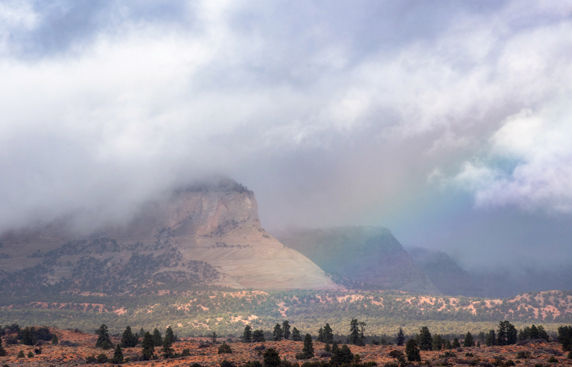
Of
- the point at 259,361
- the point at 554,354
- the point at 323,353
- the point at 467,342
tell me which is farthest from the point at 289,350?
the point at 554,354

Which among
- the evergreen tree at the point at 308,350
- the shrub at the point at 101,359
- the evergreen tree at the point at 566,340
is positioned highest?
the evergreen tree at the point at 566,340

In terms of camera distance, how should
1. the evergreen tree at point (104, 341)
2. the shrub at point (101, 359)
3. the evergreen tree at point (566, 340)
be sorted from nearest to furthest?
the evergreen tree at point (566, 340) → the shrub at point (101, 359) → the evergreen tree at point (104, 341)

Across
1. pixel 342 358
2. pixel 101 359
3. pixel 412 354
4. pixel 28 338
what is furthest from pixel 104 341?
pixel 412 354

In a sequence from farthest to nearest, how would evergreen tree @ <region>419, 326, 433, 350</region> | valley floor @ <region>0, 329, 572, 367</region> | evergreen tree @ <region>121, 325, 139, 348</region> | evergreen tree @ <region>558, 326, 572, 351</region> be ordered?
evergreen tree @ <region>121, 325, 139, 348</region>, evergreen tree @ <region>419, 326, 433, 350</region>, evergreen tree @ <region>558, 326, 572, 351</region>, valley floor @ <region>0, 329, 572, 367</region>

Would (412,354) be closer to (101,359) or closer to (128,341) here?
(101,359)

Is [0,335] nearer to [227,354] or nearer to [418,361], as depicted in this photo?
[227,354]

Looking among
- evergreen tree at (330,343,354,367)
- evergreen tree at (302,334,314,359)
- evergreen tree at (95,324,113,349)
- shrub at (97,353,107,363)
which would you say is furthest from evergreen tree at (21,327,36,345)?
evergreen tree at (330,343,354,367)

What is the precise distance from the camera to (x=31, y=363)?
93.1 meters

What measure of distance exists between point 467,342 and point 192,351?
61356 mm

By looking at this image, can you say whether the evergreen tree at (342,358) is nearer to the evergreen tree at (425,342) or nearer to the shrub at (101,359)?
the evergreen tree at (425,342)

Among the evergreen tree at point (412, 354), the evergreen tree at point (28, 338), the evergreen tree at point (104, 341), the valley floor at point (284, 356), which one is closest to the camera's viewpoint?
the valley floor at point (284, 356)

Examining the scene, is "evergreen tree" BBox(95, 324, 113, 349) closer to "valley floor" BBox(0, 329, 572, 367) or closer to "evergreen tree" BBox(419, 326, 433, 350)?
"valley floor" BBox(0, 329, 572, 367)

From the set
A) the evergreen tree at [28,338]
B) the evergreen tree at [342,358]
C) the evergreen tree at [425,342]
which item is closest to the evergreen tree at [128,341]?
the evergreen tree at [28,338]

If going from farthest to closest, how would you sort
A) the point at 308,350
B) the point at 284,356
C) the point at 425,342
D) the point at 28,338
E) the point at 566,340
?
the point at 28,338 → the point at 425,342 → the point at 566,340 → the point at 308,350 → the point at 284,356
